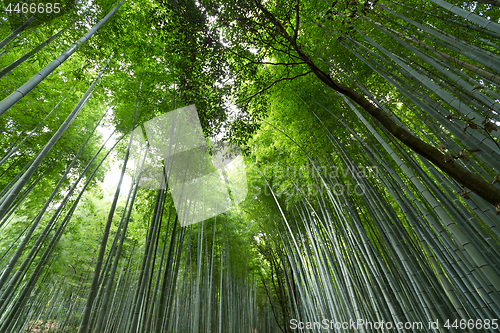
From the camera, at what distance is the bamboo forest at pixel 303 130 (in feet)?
4.36

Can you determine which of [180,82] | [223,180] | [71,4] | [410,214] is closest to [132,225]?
[223,180]

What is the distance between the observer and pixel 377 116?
1264mm

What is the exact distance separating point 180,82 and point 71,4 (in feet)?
3.81

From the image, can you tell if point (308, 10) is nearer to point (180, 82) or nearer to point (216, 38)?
point (216, 38)

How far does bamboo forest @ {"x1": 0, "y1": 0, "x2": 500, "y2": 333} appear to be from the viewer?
1.33 metres

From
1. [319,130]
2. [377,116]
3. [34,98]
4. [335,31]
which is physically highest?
[34,98]

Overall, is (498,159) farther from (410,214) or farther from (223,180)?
(223,180)

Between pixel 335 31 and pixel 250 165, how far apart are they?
3213 mm

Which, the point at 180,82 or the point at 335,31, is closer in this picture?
the point at 335,31

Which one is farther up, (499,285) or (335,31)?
(335,31)

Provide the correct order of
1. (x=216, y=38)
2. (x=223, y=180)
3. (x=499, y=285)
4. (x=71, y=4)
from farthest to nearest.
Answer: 1. (x=223, y=180)
2. (x=216, y=38)
3. (x=71, y=4)
4. (x=499, y=285)

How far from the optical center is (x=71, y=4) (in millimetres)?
1910

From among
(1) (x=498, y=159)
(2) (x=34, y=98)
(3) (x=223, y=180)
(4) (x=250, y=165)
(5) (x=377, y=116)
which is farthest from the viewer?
(3) (x=223, y=180)

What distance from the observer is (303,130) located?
336 centimetres
